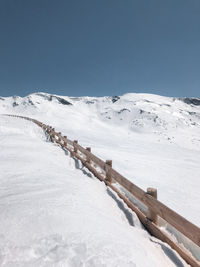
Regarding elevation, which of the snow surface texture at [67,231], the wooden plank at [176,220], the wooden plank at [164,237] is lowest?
the wooden plank at [164,237]

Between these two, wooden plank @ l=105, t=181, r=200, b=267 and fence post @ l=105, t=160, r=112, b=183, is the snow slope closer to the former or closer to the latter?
fence post @ l=105, t=160, r=112, b=183

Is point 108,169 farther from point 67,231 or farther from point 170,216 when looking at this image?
point 67,231

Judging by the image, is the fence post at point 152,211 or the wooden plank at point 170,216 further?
the fence post at point 152,211

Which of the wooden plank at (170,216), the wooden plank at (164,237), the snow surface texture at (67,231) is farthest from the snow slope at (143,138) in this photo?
the snow surface texture at (67,231)

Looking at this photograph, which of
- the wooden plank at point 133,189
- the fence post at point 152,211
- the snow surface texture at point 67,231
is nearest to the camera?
the snow surface texture at point 67,231

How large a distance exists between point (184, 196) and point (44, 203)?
5.25 metres

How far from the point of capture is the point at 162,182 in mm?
8750

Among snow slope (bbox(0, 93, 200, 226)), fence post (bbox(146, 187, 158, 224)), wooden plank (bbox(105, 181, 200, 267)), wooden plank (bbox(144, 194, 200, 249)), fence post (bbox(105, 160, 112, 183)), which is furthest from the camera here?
snow slope (bbox(0, 93, 200, 226))

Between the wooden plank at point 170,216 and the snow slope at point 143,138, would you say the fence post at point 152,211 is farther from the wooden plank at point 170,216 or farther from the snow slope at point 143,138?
the snow slope at point 143,138

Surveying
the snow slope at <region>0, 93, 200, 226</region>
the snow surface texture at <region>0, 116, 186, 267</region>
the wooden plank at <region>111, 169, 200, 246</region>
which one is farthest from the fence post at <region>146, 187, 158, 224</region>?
the snow slope at <region>0, 93, 200, 226</region>

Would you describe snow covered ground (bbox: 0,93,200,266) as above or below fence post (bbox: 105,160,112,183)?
below

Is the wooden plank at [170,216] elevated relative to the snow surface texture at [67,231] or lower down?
elevated

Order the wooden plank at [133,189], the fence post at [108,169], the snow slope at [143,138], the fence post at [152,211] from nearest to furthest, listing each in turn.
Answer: the fence post at [152,211] → the wooden plank at [133,189] → the fence post at [108,169] → the snow slope at [143,138]

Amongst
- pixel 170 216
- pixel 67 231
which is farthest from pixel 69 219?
pixel 170 216
